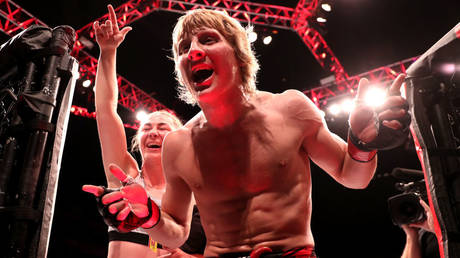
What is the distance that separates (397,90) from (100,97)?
1.94 meters

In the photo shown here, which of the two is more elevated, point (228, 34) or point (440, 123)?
point (228, 34)

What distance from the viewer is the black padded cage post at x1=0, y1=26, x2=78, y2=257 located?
1.39 m

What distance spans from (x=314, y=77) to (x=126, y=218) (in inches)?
265

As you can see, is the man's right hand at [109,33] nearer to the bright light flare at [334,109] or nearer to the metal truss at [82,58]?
the metal truss at [82,58]

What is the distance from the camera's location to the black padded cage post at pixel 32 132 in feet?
4.55

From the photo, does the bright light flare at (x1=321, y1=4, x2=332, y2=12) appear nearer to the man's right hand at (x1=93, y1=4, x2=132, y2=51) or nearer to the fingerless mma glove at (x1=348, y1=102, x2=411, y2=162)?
the man's right hand at (x1=93, y1=4, x2=132, y2=51)

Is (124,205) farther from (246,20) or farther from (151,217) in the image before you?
(246,20)

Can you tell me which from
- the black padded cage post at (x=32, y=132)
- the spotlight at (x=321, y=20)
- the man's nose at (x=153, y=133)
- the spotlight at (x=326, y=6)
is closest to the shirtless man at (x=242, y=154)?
the black padded cage post at (x=32, y=132)

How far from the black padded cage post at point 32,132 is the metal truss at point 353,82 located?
18.1 feet

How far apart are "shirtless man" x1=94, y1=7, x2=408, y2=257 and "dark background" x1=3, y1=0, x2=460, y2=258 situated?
15.7ft

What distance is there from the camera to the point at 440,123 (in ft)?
5.53

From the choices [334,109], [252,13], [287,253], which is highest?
[252,13]

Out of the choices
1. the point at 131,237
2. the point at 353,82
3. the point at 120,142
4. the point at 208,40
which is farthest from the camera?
the point at 353,82

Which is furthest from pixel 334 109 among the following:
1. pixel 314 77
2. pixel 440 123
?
pixel 440 123
